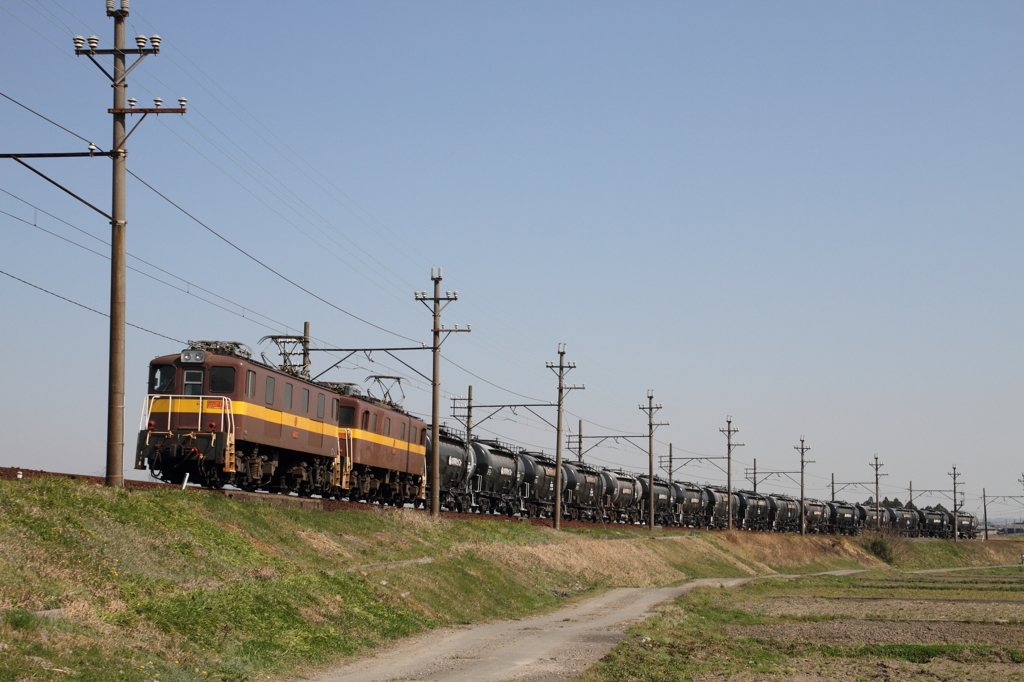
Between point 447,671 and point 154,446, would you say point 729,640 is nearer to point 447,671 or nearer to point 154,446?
point 447,671

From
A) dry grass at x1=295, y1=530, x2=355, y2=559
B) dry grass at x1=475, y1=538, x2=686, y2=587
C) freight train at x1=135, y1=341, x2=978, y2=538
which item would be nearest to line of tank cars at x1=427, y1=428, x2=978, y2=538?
freight train at x1=135, y1=341, x2=978, y2=538

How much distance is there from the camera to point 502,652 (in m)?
22.3

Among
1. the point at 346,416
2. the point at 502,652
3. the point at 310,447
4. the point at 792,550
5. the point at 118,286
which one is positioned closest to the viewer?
the point at 502,652

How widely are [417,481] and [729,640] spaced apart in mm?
24703

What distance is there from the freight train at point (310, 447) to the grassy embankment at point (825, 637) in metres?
13.2

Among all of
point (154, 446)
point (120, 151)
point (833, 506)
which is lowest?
point (833, 506)

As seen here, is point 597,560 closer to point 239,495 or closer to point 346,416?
point 346,416

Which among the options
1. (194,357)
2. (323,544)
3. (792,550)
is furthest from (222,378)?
(792,550)

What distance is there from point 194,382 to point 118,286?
287 inches

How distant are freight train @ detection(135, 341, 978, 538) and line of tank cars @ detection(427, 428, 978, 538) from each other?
0.46 feet

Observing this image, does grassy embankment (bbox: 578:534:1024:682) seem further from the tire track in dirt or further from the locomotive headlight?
the locomotive headlight

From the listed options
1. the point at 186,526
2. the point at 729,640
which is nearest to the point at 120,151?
the point at 186,526

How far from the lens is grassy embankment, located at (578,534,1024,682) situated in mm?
21438

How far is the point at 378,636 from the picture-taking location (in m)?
23.0
